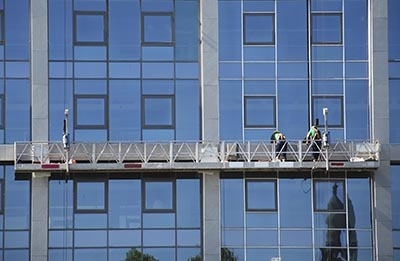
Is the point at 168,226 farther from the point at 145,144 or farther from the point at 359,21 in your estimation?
the point at 359,21

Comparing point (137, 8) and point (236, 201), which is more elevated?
point (137, 8)

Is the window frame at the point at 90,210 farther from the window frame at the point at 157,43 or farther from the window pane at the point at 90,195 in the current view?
the window frame at the point at 157,43

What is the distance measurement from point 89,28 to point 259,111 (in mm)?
8079

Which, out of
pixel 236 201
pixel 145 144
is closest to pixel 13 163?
pixel 145 144

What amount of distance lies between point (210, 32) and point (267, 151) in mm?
5660

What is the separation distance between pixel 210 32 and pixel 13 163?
395 inches

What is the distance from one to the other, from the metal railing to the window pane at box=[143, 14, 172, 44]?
4538mm

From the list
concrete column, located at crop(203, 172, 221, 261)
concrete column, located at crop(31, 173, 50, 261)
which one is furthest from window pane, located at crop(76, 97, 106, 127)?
concrete column, located at crop(203, 172, 221, 261)

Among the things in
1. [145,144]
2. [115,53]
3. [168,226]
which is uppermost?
[115,53]

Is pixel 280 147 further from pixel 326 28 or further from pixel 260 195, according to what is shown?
pixel 326 28

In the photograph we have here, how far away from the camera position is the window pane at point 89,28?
5638cm

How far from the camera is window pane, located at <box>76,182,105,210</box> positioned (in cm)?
5550

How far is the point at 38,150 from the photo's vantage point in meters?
55.0

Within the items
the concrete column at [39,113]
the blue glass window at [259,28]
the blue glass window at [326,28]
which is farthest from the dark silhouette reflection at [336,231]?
the concrete column at [39,113]
